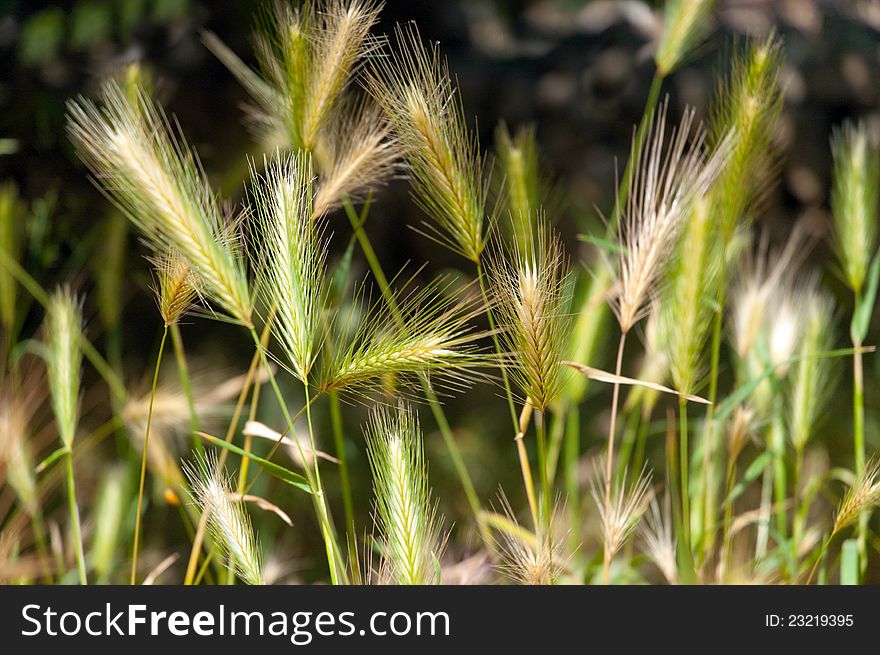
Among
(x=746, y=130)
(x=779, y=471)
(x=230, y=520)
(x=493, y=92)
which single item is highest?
(x=493, y=92)

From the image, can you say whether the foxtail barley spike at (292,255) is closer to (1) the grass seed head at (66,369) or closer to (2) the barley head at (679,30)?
(1) the grass seed head at (66,369)

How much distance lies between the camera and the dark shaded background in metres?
0.91

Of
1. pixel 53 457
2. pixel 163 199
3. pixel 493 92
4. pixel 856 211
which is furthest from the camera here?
pixel 493 92

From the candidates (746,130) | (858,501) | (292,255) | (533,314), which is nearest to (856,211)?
(746,130)

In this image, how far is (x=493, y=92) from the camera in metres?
1.01

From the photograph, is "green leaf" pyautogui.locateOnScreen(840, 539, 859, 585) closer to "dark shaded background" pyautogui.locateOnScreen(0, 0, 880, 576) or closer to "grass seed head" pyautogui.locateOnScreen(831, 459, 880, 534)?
"grass seed head" pyautogui.locateOnScreen(831, 459, 880, 534)

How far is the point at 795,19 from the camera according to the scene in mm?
1050

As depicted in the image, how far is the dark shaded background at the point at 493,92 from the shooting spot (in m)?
0.91

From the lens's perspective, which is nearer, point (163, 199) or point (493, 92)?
point (163, 199)

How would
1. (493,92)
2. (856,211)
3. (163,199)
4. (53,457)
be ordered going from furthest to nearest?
(493,92) < (856,211) < (53,457) < (163,199)

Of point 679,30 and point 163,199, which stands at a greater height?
point 679,30

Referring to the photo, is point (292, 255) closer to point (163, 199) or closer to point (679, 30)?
point (163, 199)

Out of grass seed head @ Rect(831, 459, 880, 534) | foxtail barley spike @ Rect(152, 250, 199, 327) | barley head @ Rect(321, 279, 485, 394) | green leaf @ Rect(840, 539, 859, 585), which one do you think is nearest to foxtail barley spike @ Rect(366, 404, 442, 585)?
barley head @ Rect(321, 279, 485, 394)

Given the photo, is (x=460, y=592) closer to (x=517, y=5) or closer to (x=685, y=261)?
(x=685, y=261)
